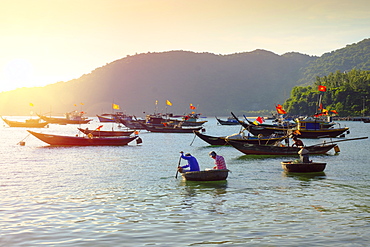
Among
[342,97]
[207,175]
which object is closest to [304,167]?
[207,175]

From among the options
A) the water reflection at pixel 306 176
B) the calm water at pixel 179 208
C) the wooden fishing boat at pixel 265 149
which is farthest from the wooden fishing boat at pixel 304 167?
the wooden fishing boat at pixel 265 149

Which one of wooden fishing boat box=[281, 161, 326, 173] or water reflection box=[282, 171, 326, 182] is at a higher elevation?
wooden fishing boat box=[281, 161, 326, 173]

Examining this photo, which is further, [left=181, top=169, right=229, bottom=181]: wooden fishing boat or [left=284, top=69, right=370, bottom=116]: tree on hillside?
[left=284, top=69, right=370, bottom=116]: tree on hillside

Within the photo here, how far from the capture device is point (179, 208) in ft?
52.3

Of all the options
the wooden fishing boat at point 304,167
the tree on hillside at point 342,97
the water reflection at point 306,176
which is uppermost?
the tree on hillside at point 342,97

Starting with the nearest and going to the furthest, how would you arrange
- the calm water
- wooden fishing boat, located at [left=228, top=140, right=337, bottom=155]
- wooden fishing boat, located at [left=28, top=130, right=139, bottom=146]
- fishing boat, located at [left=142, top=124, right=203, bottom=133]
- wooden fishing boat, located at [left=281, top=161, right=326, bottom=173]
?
the calm water < wooden fishing boat, located at [left=281, top=161, right=326, bottom=173] < wooden fishing boat, located at [left=228, top=140, right=337, bottom=155] < wooden fishing boat, located at [left=28, top=130, right=139, bottom=146] < fishing boat, located at [left=142, top=124, right=203, bottom=133]

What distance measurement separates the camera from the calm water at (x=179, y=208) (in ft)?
39.9

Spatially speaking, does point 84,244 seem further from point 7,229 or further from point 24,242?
point 7,229

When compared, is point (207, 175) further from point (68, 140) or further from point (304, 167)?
point (68, 140)

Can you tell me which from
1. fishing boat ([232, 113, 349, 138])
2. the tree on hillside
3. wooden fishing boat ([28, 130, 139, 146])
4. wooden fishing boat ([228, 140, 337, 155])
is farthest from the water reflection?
the tree on hillside

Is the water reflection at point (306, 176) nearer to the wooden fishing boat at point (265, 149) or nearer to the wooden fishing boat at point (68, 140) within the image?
the wooden fishing boat at point (265, 149)

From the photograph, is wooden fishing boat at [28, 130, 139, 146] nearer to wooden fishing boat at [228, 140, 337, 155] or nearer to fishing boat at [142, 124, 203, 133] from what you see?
wooden fishing boat at [228, 140, 337, 155]

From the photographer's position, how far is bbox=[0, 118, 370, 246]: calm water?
479 inches

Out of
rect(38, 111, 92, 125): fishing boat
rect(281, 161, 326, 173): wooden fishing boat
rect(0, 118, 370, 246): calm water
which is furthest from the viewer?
rect(38, 111, 92, 125): fishing boat
